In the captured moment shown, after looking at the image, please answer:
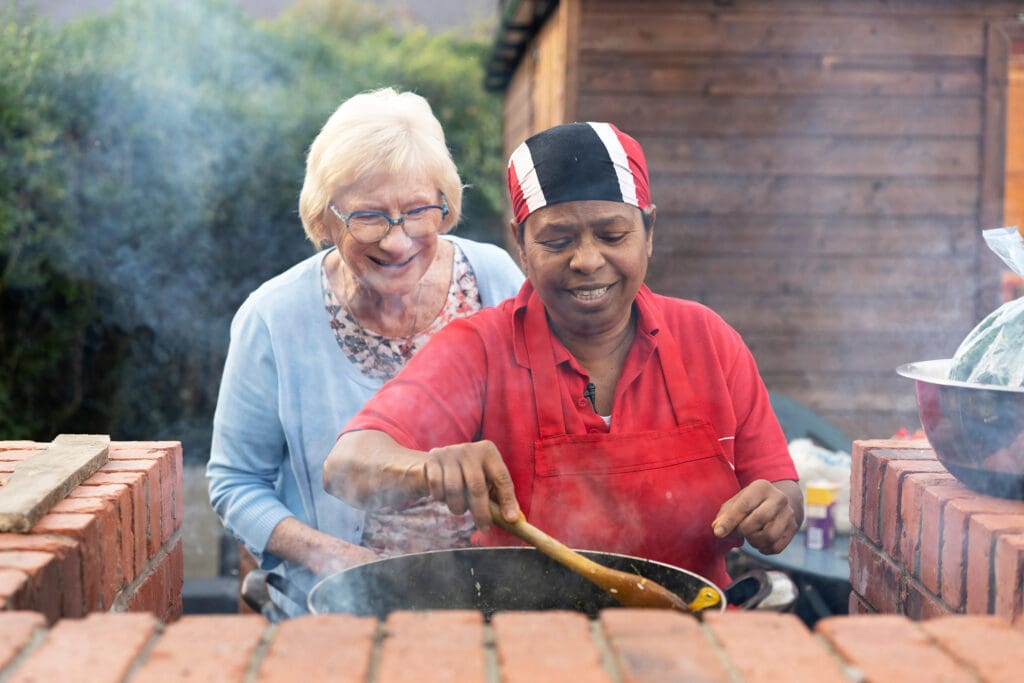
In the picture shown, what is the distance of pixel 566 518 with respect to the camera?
2203mm

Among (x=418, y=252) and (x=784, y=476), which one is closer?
(x=784, y=476)

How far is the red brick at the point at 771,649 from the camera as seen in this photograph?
125 centimetres

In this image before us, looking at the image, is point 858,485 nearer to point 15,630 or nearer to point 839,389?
point 15,630

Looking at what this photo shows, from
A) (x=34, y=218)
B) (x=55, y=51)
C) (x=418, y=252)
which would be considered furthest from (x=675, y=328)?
(x=55, y=51)

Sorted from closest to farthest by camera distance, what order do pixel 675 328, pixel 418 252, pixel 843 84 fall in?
pixel 675 328 → pixel 418 252 → pixel 843 84

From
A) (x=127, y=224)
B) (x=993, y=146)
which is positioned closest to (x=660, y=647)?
(x=993, y=146)

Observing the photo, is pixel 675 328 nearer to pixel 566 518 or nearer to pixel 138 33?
pixel 566 518

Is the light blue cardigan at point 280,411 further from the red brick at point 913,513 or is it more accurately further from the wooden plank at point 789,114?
the wooden plank at point 789,114

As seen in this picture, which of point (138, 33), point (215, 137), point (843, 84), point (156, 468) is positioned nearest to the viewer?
point (156, 468)

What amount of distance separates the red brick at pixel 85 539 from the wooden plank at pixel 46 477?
3 cm

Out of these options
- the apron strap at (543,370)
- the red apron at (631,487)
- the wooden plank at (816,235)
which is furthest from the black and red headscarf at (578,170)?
the wooden plank at (816,235)

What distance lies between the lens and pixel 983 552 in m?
1.65

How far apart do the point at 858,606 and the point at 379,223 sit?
4.99ft

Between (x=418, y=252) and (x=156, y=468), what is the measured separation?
3.18 ft
